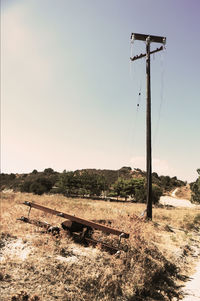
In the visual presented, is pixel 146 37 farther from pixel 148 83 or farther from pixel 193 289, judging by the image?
pixel 193 289

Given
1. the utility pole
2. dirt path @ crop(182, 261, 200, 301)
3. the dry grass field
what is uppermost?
the utility pole

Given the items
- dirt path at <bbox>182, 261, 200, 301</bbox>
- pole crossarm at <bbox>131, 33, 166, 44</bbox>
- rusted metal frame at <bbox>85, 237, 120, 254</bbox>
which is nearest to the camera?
dirt path at <bbox>182, 261, 200, 301</bbox>

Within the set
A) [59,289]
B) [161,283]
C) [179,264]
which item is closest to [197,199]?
[179,264]

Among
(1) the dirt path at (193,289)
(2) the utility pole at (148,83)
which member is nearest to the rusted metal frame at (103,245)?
(1) the dirt path at (193,289)

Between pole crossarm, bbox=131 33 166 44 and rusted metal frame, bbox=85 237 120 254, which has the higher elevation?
pole crossarm, bbox=131 33 166 44

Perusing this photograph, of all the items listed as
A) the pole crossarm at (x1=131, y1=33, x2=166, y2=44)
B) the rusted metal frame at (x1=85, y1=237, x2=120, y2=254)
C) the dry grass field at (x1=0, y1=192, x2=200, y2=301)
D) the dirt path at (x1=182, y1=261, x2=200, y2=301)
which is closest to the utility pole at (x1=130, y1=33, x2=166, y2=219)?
the pole crossarm at (x1=131, y1=33, x2=166, y2=44)

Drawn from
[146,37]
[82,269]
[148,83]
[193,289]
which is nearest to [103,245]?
[82,269]

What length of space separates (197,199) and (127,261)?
65.2ft

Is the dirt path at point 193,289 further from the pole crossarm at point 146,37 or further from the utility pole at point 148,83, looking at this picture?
the pole crossarm at point 146,37

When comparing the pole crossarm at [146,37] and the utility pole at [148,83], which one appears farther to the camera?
the pole crossarm at [146,37]

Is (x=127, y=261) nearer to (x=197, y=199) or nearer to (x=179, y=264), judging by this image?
(x=179, y=264)

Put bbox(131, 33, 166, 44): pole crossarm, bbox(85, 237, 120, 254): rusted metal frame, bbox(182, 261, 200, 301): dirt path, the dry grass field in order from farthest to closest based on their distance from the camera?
bbox(131, 33, 166, 44): pole crossarm → bbox(85, 237, 120, 254): rusted metal frame → bbox(182, 261, 200, 301): dirt path → the dry grass field

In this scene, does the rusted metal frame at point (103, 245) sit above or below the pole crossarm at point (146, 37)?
below

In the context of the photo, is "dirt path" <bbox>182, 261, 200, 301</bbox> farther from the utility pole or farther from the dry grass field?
the utility pole
